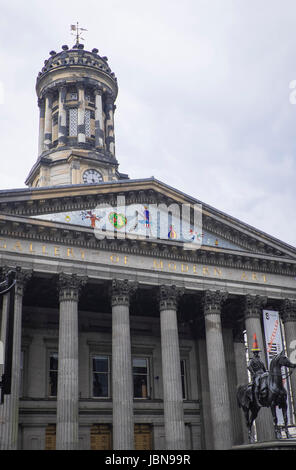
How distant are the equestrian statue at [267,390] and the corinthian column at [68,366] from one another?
7.46m

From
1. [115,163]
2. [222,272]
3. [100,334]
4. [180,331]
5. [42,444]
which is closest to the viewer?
[42,444]

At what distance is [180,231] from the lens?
103 feet

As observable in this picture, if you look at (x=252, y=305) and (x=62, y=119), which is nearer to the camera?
(x=252, y=305)

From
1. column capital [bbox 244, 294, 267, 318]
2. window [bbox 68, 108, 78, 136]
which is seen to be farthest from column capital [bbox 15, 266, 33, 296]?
window [bbox 68, 108, 78, 136]

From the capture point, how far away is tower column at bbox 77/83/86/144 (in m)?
42.4

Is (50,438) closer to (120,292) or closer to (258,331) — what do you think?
(120,292)

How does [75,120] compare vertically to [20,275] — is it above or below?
above

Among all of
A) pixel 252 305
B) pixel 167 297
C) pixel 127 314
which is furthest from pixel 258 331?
pixel 127 314

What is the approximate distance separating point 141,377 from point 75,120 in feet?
68.3

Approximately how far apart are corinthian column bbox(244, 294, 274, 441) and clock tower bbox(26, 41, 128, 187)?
1504 cm

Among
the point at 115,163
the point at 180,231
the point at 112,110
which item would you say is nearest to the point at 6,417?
the point at 180,231

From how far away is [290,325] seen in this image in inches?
1278

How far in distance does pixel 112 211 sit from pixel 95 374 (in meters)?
9.98
